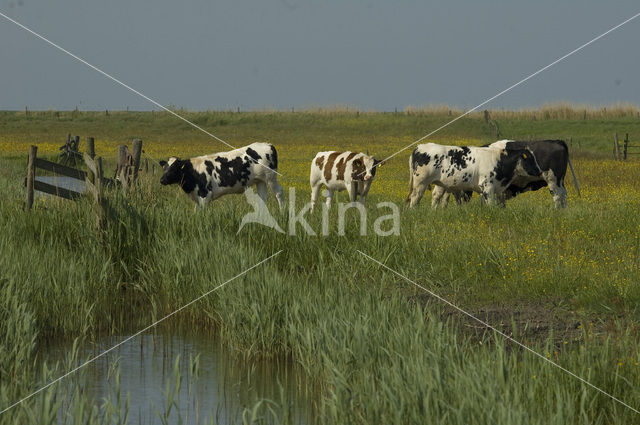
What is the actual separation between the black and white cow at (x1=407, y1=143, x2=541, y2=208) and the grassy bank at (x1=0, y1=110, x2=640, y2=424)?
10.3 ft

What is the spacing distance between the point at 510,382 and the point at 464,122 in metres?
60.3

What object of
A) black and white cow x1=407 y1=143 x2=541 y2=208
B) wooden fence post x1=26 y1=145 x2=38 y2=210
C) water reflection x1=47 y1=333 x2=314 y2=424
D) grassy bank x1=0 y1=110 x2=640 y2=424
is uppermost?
black and white cow x1=407 y1=143 x2=541 y2=208

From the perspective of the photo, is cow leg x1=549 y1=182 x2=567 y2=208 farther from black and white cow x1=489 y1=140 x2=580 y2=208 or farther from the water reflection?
the water reflection

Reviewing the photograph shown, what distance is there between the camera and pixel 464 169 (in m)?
17.8

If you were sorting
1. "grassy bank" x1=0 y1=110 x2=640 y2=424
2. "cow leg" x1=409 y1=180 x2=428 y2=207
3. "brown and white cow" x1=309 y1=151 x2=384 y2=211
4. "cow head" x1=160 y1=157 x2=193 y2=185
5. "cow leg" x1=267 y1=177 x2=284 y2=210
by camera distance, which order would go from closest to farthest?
"grassy bank" x1=0 y1=110 x2=640 y2=424, "cow head" x1=160 y1=157 x2=193 y2=185, "cow leg" x1=409 y1=180 x2=428 y2=207, "cow leg" x1=267 y1=177 x2=284 y2=210, "brown and white cow" x1=309 y1=151 x2=384 y2=211

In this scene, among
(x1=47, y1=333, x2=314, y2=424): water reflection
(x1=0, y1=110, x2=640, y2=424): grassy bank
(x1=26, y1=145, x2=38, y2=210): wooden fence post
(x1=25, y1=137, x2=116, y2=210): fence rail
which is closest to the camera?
(x1=0, y1=110, x2=640, y2=424): grassy bank

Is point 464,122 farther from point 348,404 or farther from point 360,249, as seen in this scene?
point 348,404

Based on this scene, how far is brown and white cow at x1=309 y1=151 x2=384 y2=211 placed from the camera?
61.8ft

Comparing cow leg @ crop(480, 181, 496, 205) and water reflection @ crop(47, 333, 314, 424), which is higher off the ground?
cow leg @ crop(480, 181, 496, 205)

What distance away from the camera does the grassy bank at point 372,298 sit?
229 inches

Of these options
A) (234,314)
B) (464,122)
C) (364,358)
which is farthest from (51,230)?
(464,122)

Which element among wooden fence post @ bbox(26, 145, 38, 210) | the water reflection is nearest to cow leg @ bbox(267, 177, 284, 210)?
wooden fence post @ bbox(26, 145, 38, 210)

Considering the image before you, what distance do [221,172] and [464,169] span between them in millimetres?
5311

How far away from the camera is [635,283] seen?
370 inches
